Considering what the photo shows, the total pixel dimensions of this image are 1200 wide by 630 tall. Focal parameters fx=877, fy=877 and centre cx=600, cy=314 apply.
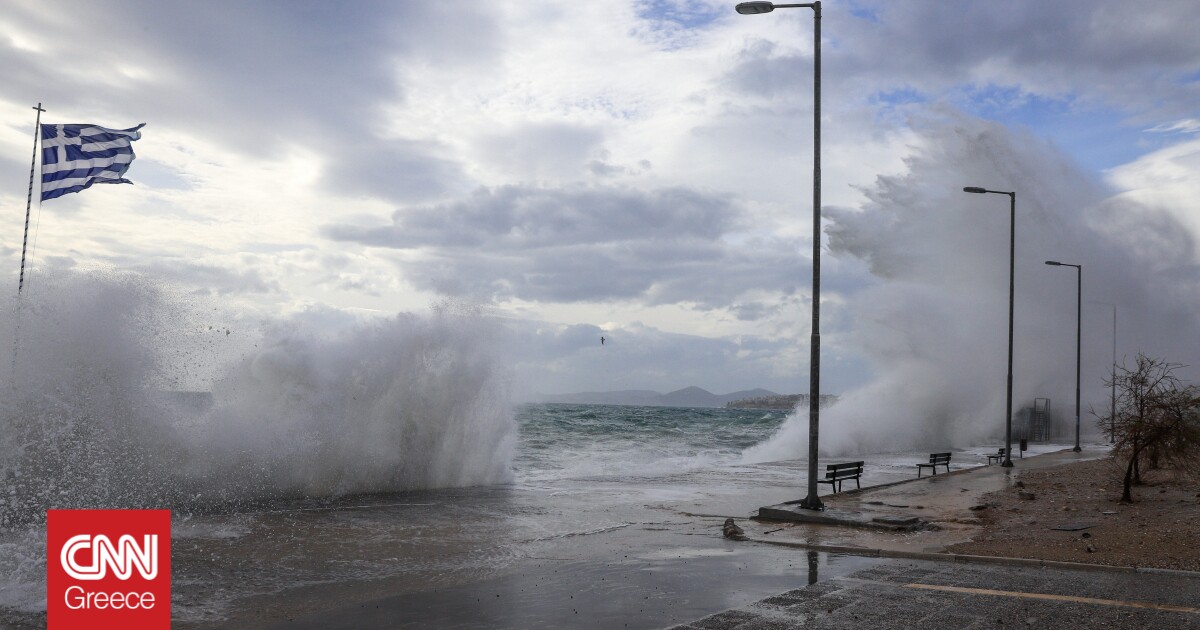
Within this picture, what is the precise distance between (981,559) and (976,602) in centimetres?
280

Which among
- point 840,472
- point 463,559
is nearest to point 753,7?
point 463,559

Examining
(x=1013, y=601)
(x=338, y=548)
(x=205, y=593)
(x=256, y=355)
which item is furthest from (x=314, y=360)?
(x=1013, y=601)

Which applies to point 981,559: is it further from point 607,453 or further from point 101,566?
point 607,453

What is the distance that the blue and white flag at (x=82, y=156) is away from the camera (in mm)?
19219

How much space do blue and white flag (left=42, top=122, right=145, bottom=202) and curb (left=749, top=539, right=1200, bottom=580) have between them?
16922 millimetres

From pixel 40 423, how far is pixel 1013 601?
53.2ft

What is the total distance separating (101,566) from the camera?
22.5 ft

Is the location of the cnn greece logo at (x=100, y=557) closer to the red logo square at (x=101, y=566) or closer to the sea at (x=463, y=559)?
the red logo square at (x=101, y=566)

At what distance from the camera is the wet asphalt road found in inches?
291

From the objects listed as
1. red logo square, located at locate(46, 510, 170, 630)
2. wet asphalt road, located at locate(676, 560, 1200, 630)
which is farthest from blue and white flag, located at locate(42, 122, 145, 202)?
wet asphalt road, located at locate(676, 560, 1200, 630)

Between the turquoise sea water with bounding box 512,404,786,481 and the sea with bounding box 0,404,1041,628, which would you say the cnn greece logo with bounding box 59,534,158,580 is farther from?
the turquoise sea water with bounding box 512,404,786,481

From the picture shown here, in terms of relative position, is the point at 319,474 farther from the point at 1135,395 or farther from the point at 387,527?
the point at 1135,395

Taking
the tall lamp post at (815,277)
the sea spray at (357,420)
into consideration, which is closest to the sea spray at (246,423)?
the sea spray at (357,420)

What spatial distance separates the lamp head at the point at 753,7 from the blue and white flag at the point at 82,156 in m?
14.5
